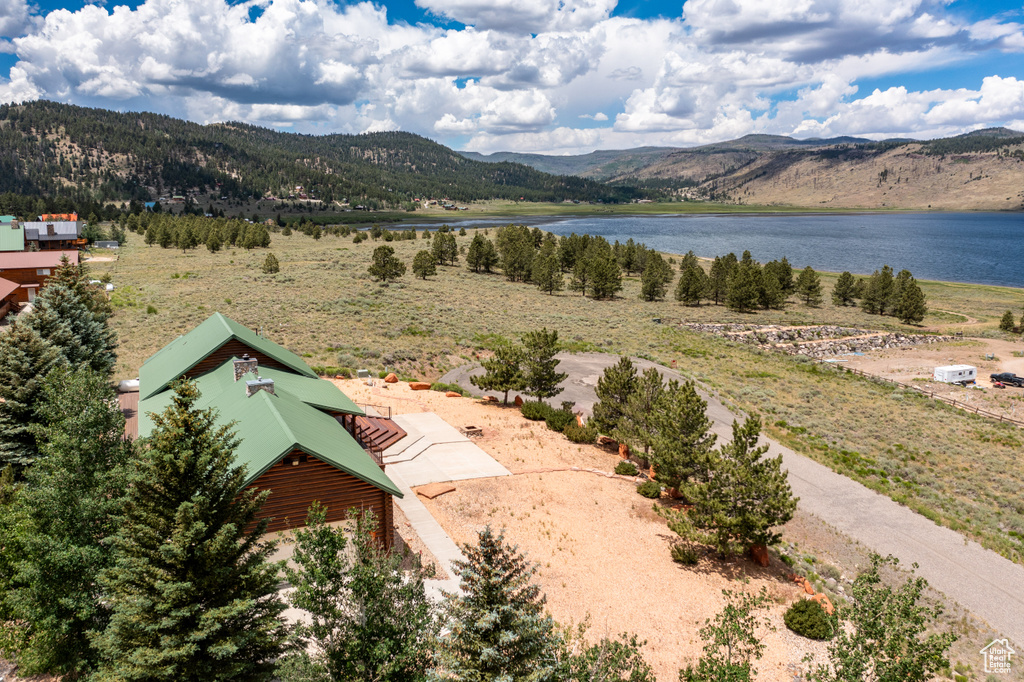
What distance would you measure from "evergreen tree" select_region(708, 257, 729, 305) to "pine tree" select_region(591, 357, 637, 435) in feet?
198

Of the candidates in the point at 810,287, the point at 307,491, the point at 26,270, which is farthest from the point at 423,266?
the point at 307,491

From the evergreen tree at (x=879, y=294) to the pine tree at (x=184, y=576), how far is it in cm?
8990

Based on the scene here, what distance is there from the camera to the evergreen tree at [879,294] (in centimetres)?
7964

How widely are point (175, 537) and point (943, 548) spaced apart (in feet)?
83.0

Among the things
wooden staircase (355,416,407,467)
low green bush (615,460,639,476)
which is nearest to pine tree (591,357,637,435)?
low green bush (615,460,639,476)

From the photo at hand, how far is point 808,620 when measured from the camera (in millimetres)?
15086

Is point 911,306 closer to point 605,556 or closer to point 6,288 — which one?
point 605,556

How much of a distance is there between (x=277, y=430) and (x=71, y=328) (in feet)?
55.7

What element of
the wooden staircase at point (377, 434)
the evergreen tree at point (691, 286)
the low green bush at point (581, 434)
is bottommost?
the low green bush at point (581, 434)

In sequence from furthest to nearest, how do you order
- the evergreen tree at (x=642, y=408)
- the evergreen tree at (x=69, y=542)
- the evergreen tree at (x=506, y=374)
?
the evergreen tree at (x=506, y=374) < the evergreen tree at (x=642, y=408) < the evergreen tree at (x=69, y=542)

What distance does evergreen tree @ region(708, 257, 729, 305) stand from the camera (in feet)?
276

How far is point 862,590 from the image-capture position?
972cm

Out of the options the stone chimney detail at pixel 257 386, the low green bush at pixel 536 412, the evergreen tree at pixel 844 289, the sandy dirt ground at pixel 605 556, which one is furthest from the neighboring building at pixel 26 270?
the evergreen tree at pixel 844 289

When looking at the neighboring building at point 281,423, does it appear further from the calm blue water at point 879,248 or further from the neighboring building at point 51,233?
the calm blue water at point 879,248
